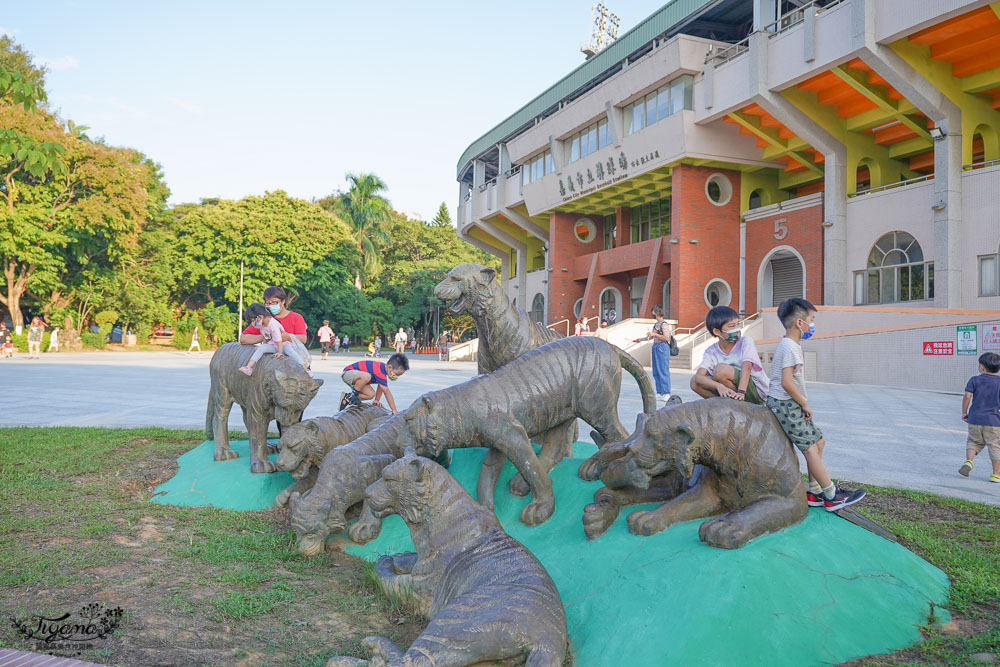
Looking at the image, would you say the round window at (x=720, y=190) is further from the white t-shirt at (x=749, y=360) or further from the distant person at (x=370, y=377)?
the white t-shirt at (x=749, y=360)

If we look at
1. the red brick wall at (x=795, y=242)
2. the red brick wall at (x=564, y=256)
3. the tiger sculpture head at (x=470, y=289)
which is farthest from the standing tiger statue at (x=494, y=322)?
the red brick wall at (x=564, y=256)

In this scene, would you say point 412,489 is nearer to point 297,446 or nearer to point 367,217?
point 297,446

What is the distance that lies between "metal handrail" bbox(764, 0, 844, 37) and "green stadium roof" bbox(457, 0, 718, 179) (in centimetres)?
263

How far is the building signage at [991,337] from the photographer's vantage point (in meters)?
17.5

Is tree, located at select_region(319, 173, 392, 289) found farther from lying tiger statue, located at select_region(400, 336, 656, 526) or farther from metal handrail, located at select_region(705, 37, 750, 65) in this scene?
lying tiger statue, located at select_region(400, 336, 656, 526)

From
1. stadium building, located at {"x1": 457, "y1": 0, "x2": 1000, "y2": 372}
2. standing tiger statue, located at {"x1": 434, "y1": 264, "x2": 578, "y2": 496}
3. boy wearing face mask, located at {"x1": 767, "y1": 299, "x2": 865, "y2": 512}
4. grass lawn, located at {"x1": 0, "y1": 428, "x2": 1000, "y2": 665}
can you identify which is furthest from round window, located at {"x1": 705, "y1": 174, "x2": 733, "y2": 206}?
boy wearing face mask, located at {"x1": 767, "y1": 299, "x2": 865, "y2": 512}

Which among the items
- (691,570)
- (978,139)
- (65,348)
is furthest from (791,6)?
(65,348)

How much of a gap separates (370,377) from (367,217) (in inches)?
1945

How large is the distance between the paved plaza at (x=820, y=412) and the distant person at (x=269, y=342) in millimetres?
3645

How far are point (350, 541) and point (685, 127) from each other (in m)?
24.7

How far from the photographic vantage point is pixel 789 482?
392cm

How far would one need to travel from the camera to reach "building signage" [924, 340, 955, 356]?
61.4 ft

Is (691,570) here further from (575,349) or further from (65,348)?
(65,348)

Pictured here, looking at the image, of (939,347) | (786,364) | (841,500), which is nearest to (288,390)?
(786,364)
